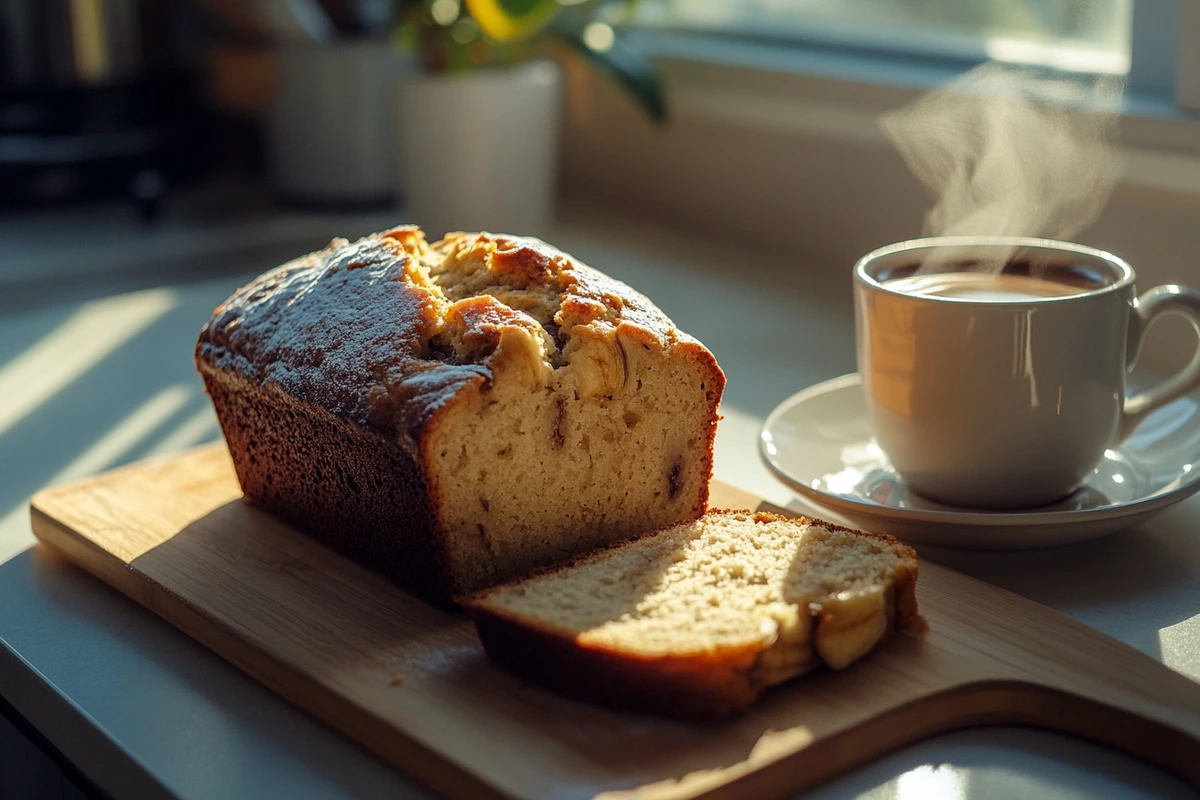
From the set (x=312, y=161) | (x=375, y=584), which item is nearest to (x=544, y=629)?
(x=375, y=584)

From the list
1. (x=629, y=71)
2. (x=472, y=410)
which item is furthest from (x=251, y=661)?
(x=629, y=71)

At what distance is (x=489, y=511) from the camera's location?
40.1 inches

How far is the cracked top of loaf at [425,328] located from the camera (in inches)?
39.3

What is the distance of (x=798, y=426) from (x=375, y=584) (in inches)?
18.7

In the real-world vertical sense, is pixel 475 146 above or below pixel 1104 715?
above

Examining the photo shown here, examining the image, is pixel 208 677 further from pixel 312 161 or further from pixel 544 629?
pixel 312 161

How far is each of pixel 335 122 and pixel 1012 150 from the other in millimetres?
1366

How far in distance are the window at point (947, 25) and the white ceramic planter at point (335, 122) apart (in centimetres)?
57

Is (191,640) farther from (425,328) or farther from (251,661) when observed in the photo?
(425,328)

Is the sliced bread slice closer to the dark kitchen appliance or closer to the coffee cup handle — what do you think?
the coffee cup handle

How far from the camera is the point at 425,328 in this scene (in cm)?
105

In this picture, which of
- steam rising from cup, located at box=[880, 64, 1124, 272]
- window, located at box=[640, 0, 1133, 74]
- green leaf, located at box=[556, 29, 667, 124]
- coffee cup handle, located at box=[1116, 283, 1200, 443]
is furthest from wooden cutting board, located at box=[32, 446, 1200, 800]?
green leaf, located at box=[556, 29, 667, 124]

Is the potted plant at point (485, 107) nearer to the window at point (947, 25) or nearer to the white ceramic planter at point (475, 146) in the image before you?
the white ceramic planter at point (475, 146)

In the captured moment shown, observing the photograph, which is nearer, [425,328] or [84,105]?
[425,328]
